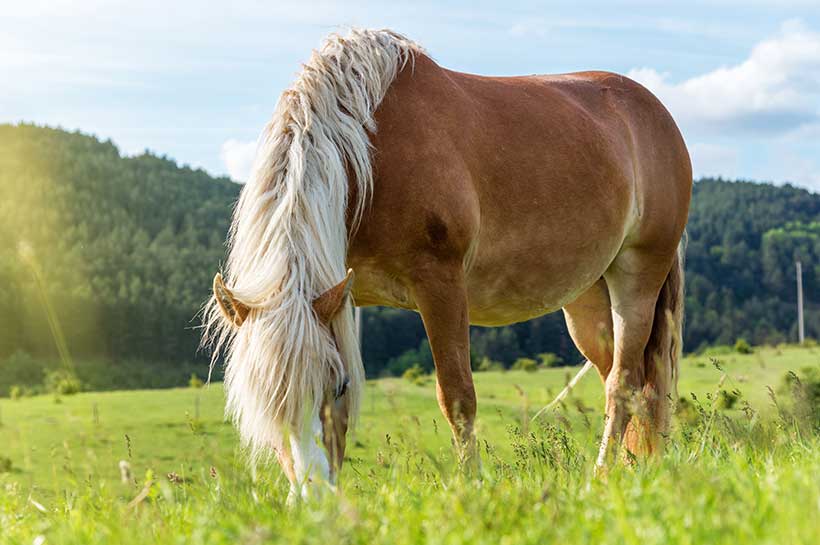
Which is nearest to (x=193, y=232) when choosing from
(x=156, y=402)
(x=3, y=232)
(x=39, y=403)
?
(x=3, y=232)

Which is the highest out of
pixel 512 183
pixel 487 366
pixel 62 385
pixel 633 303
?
pixel 512 183

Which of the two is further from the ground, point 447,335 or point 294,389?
point 447,335

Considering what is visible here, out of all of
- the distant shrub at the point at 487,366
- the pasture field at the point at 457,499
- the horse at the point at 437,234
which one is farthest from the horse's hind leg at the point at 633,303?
the distant shrub at the point at 487,366

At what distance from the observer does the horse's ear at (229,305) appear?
376cm

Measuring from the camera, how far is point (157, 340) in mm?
101000

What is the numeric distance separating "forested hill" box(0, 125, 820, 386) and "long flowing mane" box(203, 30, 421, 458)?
75158mm

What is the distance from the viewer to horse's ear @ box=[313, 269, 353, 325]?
3.79 m

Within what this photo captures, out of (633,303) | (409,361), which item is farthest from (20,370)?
(633,303)

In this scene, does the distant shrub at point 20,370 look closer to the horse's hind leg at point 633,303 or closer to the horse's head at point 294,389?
the horse's hind leg at point 633,303

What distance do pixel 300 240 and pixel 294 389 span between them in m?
0.77

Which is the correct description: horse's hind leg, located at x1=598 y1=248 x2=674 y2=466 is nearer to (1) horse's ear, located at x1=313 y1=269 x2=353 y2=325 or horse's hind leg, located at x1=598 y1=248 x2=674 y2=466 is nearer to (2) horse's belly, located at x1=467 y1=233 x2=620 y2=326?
(2) horse's belly, located at x1=467 y1=233 x2=620 y2=326

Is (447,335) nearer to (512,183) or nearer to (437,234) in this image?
(437,234)

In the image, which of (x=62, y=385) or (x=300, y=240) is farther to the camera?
(x=62, y=385)

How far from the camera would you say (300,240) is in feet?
13.1
